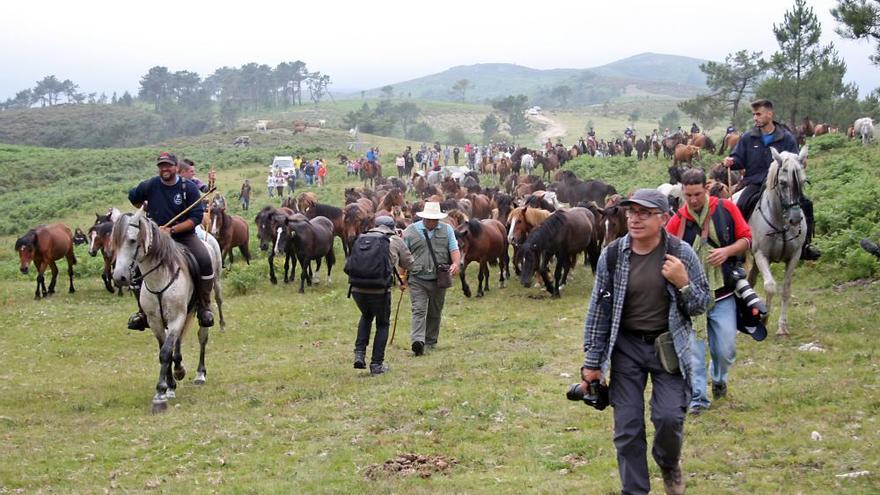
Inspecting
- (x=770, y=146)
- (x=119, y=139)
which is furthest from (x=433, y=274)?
(x=119, y=139)

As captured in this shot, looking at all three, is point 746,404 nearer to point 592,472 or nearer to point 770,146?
point 592,472

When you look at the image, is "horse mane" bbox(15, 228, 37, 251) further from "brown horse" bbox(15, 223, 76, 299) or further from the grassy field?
the grassy field

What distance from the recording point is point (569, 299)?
17812mm

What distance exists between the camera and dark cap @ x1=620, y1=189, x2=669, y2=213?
529 cm

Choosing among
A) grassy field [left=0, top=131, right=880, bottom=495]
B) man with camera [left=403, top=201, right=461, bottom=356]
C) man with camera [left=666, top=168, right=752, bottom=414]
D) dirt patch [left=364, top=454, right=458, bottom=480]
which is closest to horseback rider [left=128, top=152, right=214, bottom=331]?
grassy field [left=0, top=131, right=880, bottom=495]

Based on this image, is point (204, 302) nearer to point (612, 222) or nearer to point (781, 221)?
point (781, 221)

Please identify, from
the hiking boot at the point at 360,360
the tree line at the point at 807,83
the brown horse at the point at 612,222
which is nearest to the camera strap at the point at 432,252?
the hiking boot at the point at 360,360

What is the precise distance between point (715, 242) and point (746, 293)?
22.9 inches

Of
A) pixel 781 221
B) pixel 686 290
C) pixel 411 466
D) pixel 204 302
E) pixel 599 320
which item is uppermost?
pixel 686 290

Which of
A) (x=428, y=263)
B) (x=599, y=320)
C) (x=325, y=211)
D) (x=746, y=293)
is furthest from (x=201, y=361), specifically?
(x=325, y=211)

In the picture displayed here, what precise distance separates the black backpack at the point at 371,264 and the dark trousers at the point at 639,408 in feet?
20.2

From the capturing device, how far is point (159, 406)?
10453mm

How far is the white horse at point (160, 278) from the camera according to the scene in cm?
986

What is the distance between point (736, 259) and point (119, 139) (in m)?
112
